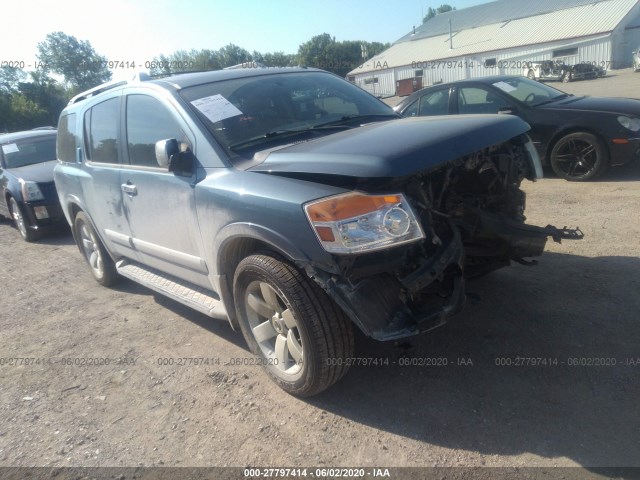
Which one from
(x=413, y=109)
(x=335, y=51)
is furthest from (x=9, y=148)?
(x=335, y=51)

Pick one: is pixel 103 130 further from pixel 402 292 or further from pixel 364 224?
pixel 402 292

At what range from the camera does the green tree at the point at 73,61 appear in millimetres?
46594

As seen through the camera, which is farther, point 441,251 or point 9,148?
point 9,148

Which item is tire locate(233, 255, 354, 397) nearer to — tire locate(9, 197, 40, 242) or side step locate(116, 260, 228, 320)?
side step locate(116, 260, 228, 320)

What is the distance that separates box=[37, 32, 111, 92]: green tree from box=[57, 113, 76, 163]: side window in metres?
42.4

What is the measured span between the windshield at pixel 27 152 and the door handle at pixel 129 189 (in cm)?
572

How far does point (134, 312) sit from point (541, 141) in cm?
579

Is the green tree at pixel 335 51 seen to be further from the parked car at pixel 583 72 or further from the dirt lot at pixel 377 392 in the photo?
the dirt lot at pixel 377 392

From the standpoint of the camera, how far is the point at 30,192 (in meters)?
7.77

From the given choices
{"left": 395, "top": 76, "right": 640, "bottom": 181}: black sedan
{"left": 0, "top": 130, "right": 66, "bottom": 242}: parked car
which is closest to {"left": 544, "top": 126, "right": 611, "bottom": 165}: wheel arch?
{"left": 395, "top": 76, "right": 640, "bottom": 181}: black sedan

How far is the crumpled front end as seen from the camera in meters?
2.56

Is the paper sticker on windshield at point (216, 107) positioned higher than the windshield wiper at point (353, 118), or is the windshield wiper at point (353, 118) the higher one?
the paper sticker on windshield at point (216, 107)

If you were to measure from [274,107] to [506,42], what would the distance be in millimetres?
43449

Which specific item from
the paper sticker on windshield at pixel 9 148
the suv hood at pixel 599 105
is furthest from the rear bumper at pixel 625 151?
the paper sticker on windshield at pixel 9 148
